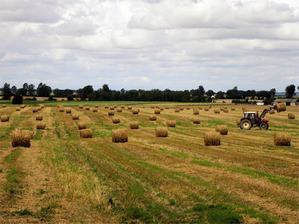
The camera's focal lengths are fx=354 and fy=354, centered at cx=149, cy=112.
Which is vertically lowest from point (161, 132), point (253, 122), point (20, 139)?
point (161, 132)

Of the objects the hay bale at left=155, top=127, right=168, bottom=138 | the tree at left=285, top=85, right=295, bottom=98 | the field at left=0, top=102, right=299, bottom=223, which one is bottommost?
the field at left=0, top=102, right=299, bottom=223

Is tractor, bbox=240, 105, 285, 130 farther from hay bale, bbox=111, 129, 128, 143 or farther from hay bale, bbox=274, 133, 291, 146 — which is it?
hay bale, bbox=111, 129, 128, 143

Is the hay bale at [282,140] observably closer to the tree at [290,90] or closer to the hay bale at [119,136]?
the hay bale at [119,136]

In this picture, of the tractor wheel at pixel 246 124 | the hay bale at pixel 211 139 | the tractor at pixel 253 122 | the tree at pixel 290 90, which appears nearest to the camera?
the hay bale at pixel 211 139

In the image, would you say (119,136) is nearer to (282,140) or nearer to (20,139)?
(20,139)

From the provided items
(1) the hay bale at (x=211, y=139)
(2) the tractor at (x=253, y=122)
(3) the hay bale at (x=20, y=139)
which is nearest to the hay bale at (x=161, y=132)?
(1) the hay bale at (x=211, y=139)

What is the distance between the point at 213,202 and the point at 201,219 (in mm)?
1587

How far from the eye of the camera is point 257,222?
32.8 ft

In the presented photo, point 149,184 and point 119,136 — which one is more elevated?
point 119,136

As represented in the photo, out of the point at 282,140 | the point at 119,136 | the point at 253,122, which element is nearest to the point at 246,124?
the point at 253,122

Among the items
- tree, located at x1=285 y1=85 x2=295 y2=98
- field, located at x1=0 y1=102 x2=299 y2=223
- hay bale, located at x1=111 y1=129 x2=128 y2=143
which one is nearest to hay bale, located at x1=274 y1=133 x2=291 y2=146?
field, located at x1=0 y1=102 x2=299 y2=223

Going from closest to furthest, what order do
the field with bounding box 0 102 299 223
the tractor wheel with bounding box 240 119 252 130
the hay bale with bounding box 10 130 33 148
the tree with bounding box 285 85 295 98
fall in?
the field with bounding box 0 102 299 223 → the hay bale with bounding box 10 130 33 148 → the tractor wheel with bounding box 240 119 252 130 → the tree with bounding box 285 85 295 98

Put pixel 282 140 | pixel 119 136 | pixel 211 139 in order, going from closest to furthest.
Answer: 1. pixel 282 140
2. pixel 211 139
3. pixel 119 136

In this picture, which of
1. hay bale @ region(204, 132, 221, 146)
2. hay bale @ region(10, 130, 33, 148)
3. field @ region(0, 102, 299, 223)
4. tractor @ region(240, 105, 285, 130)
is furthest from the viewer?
tractor @ region(240, 105, 285, 130)
